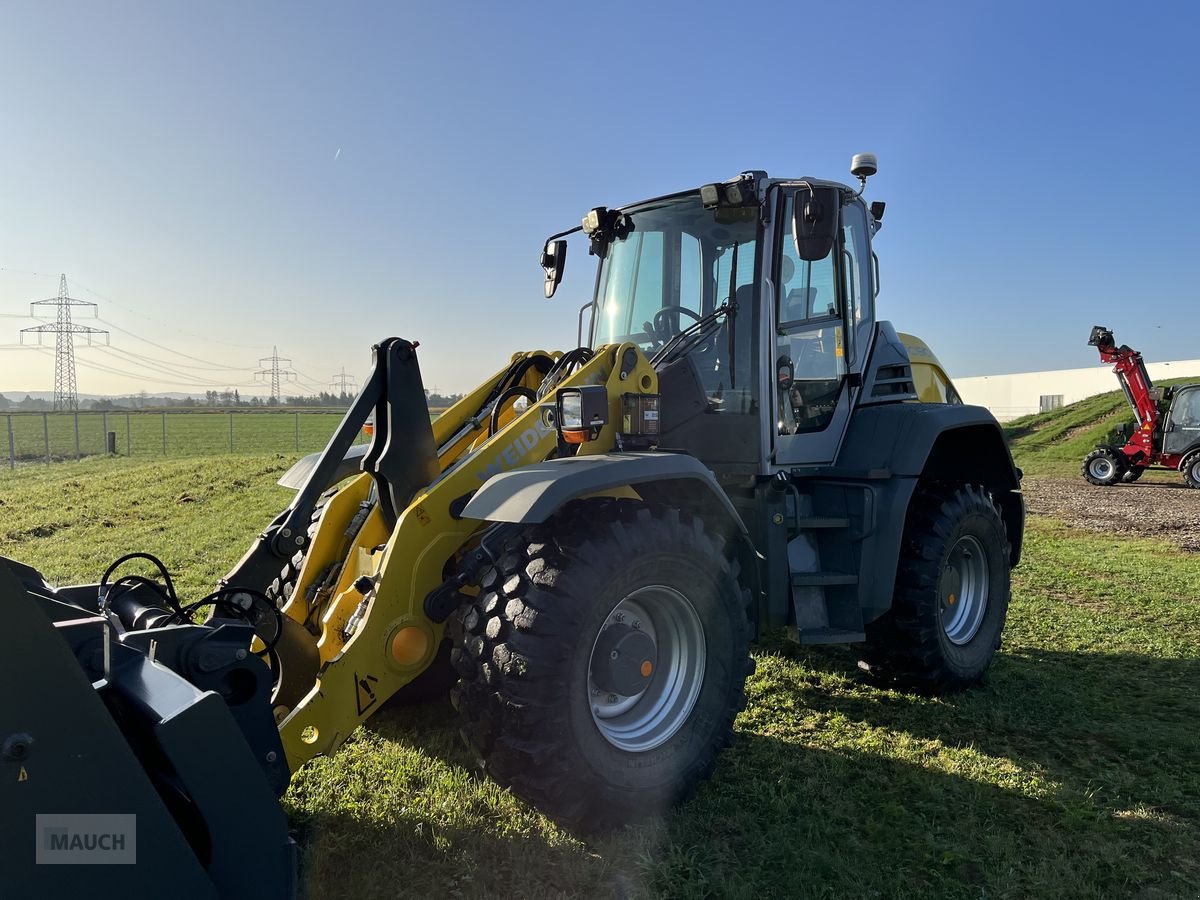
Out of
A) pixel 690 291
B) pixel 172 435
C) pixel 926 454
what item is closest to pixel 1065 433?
pixel 926 454

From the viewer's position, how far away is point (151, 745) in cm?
195

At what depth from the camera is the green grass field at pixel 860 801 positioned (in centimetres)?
287

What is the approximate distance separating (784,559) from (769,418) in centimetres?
78

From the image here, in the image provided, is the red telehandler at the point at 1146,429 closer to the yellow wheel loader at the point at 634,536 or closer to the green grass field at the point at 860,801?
the green grass field at the point at 860,801

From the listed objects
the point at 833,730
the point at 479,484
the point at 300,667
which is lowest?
the point at 833,730

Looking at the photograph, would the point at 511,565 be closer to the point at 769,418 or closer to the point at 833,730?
the point at 769,418

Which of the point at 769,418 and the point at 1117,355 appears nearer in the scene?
the point at 769,418

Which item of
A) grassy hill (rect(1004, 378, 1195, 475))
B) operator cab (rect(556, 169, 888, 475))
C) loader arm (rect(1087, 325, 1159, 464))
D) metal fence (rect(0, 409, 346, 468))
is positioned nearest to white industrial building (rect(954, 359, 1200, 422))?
grassy hill (rect(1004, 378, 1195, 475))

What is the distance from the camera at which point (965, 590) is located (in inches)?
207

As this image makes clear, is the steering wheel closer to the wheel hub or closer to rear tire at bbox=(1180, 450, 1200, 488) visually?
the wheel hub

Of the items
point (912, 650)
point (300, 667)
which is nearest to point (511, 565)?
point (300, 667)

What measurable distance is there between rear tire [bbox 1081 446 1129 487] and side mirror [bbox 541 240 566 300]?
17.9 metres

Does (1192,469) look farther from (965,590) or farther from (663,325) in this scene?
(663,325)

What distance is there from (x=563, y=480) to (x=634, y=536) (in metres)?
0.40
